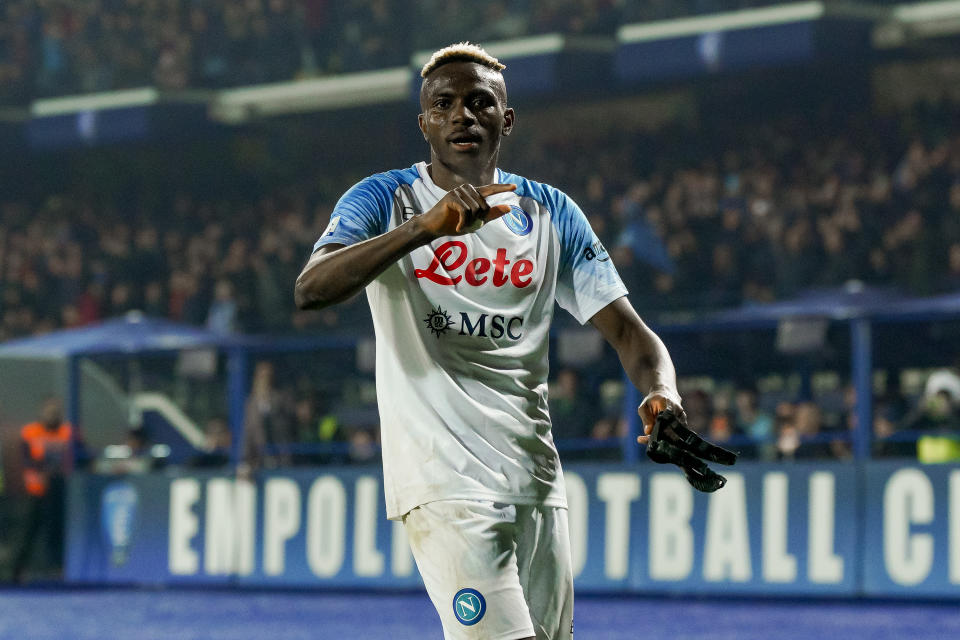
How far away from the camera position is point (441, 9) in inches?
1046

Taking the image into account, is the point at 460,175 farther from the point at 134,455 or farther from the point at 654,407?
the point at 134,455

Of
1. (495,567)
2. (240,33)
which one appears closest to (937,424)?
(495,567)

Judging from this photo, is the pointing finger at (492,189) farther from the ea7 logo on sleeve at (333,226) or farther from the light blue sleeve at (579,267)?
the light blue sleeve at (579,267)

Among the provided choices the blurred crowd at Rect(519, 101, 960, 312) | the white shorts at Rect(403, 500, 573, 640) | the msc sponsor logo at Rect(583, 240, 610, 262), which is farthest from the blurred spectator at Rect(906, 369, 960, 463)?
the white shorts at Rect(403, 500, 573, 640)

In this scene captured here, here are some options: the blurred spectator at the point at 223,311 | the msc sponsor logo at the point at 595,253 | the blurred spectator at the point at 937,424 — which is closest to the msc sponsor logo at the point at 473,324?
the msc sponsor logo at the point at 595,253

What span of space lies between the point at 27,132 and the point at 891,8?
53.3 ft

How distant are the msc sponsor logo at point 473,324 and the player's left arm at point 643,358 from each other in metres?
0.29

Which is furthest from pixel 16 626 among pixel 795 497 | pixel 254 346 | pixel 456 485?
pixel 456 485

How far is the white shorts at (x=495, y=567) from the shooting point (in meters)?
4.08

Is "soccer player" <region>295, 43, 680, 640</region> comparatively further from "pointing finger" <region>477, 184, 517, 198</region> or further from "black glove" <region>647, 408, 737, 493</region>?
"pointing finger" <region>477, 184, 517, 198</region>

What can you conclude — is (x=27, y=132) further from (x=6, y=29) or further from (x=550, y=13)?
(x=550, y=13)

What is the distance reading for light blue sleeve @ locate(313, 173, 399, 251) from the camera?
399 cm

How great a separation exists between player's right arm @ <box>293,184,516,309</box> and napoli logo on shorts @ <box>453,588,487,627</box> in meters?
0.81

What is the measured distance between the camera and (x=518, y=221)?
425 cm
